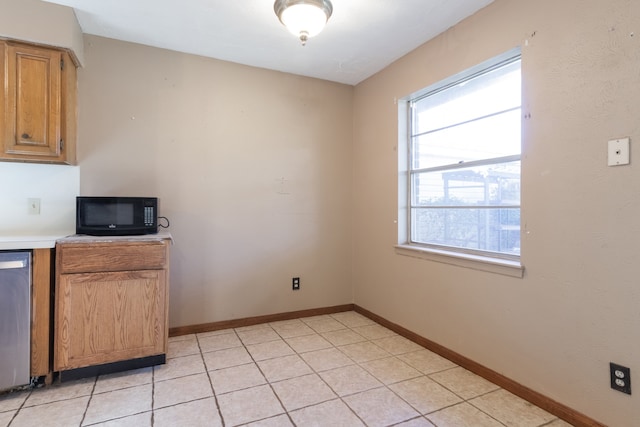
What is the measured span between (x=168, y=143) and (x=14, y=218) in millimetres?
1181

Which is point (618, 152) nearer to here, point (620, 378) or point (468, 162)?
point (468, 162)

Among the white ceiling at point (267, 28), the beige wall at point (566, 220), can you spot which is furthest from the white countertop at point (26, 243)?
the beige wall at point (566, 220)

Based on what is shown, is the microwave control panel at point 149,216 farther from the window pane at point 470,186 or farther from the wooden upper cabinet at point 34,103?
the window pane at point 470,186

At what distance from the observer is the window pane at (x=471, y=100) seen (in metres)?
2.13

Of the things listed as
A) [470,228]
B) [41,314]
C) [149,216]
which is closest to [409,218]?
[470,228]

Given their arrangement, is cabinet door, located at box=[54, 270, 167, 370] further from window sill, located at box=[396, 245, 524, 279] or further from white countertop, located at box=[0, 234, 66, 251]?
window sill, located at box=[396, 245, 524, 279]

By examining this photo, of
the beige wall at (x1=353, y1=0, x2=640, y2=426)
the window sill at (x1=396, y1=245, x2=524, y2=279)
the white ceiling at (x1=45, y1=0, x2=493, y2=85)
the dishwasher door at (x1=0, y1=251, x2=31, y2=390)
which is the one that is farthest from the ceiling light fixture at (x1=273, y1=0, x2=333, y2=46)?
the dishwasher door at (x1=0, y1=251, x2=31, y2=390)

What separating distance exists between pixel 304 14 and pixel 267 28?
2.04ft

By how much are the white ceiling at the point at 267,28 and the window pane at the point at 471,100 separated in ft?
1.44

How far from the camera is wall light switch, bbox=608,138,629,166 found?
4.91 feet

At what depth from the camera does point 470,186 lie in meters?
2.40

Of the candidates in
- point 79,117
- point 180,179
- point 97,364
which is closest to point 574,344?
point 97,364

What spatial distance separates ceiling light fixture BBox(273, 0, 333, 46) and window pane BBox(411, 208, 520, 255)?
64.1 inches

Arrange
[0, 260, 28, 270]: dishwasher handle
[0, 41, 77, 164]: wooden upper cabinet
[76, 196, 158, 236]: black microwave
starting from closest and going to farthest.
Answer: [0, 260, 28, 270]: dishwasher handle, [0, 41, 77, 164]: wooden upper cabinet, [76, 196, 158, 236]: black microwave
